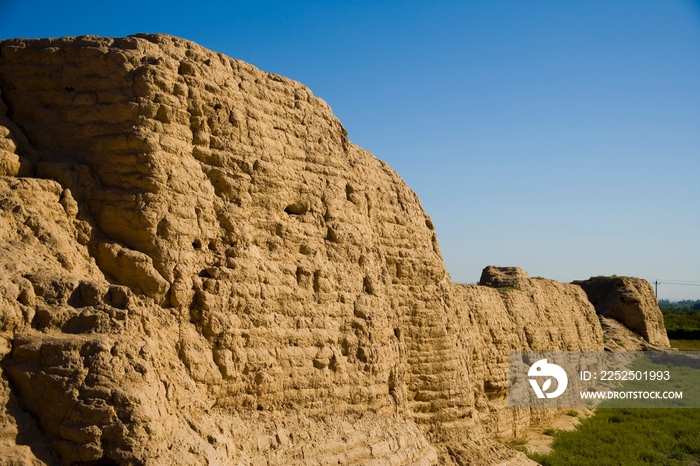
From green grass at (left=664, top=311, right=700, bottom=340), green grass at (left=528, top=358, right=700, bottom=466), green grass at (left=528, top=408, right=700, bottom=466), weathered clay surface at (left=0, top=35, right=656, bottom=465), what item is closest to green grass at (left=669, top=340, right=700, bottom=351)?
green grass at (left=664, top=311, right=700, bottom=340)

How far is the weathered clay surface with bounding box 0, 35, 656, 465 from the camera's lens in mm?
5363

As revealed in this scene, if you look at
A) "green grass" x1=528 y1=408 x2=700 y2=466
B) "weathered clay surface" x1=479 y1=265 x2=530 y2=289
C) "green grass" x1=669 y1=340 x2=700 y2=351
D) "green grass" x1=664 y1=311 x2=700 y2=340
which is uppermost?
"weathered clay surface" x1=479 y1=265 x2=530 y2=289

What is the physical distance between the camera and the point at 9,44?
727 cm

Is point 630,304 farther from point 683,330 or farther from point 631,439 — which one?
point 683,330

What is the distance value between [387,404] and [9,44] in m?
6.27

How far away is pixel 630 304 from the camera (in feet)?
98.2

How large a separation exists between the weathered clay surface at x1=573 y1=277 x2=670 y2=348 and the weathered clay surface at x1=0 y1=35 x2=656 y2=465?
22.2 metres

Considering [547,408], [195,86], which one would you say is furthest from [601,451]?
[195,86]

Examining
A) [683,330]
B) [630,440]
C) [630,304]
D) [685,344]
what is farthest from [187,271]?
[683,330]

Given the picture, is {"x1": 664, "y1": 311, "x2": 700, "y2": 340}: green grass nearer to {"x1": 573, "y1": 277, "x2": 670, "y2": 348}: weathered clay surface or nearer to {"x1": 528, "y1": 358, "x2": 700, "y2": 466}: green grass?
{"x1": 573, "y1": 277, "x2": 670, "y2": 348}: weathered clay surface

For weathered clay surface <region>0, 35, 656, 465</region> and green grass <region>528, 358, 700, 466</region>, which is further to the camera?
green grass <region>528, 358, 700, 466</region>

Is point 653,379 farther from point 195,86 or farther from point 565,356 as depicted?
point 195,86

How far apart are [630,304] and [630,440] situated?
14046mm

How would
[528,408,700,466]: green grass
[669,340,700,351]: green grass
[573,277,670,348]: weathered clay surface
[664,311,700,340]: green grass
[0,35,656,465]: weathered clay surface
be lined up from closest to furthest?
[0,35,656,465]: weathered clay surface → [528,408,700,466]: green grass → [573,277,670,348]: weathered clay surface → [669,340,700,351]: green grass → [664,311,700,340]: green grass
